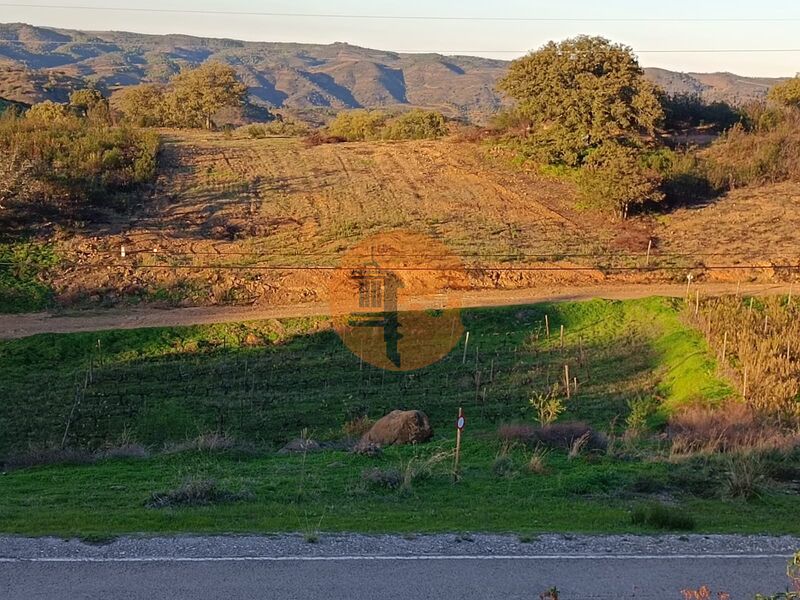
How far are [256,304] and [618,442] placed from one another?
1344 cm

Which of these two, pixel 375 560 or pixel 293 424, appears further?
pixel 293 424

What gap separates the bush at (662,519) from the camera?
997 cm

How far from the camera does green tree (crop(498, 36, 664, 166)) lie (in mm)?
40938

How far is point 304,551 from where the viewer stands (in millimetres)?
8883

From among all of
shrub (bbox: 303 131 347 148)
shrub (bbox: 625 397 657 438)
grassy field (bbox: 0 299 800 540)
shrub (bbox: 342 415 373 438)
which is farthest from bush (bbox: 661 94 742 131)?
shrub (bbox: 342 415 373 438)

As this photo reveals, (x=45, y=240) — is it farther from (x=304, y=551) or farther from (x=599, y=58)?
(x=599, y=58)

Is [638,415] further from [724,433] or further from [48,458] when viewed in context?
[48,458]

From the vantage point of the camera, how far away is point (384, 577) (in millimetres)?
8328

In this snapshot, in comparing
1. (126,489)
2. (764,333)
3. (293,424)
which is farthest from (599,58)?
(126,489)

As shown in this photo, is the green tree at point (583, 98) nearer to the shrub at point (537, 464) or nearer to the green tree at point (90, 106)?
the green tree at point (90, 106)

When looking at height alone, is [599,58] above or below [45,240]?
above

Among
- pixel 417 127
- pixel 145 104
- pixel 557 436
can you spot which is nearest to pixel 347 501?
pixel 557 436

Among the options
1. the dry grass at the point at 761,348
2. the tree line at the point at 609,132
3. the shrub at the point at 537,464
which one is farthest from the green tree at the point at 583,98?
the shrub at the point at 537,464

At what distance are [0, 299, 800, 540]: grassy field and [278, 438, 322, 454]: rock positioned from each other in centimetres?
42
